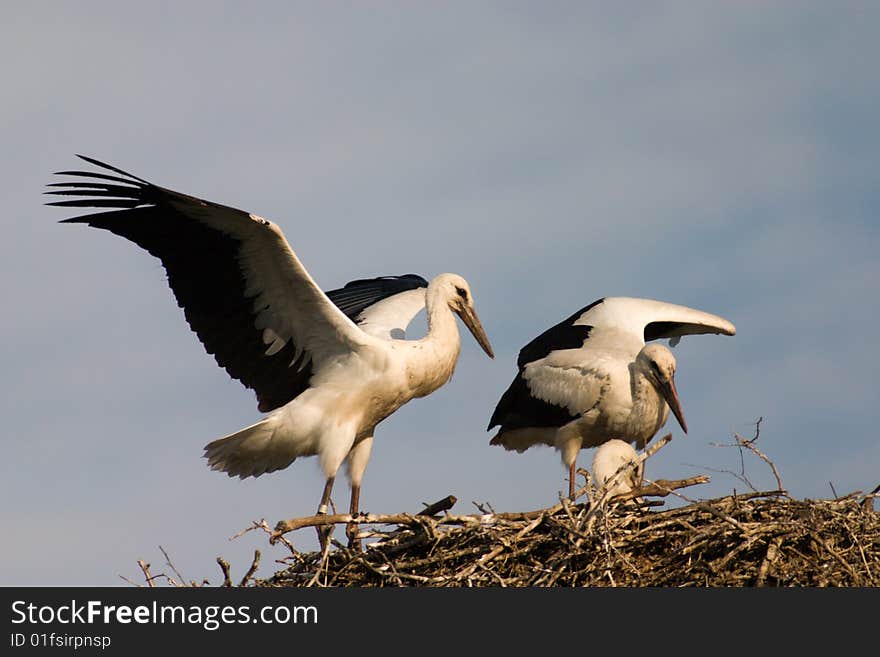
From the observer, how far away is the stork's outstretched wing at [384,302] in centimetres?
1050

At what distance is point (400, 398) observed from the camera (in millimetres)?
9422

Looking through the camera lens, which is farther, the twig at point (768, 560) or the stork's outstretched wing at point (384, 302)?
the stork's outstretched wing at point (384, 302)

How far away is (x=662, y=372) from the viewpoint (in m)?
10.3

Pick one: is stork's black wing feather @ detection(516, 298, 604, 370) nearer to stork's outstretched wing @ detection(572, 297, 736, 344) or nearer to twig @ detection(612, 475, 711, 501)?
stork's outstretched wing @ detection(572, 297, 736, 344)

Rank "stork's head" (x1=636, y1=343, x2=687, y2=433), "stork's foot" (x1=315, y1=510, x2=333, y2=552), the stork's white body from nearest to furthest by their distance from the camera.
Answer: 1. "stork's foot" (x1=315, y1=510, x2=333, y2=552)
2. the stork's white body
3. "stork's head" (x1=636, y1=343, x2=687, y2=433)

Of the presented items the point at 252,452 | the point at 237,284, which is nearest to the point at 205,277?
the point at 237,284

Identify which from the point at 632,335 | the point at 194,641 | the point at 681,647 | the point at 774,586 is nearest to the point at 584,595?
the point at 681,647

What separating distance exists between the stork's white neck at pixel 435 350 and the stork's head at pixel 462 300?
0.05 m

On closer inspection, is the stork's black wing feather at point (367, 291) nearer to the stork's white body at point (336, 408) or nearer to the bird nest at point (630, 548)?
the stork's white body at point (336, 408)

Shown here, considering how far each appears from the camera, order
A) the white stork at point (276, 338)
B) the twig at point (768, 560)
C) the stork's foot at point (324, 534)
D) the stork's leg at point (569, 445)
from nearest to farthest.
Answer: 1. the twig at point (768, 560)
2. the stork's foot at point (324, 534)
3. the white stork at point (276, 338)
4. the stork's leg at point (569, 445)

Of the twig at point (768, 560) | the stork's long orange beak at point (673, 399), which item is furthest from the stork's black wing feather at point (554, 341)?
the twig at point (768, 560)

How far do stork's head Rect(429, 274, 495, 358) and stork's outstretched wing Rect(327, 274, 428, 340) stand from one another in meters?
0.60

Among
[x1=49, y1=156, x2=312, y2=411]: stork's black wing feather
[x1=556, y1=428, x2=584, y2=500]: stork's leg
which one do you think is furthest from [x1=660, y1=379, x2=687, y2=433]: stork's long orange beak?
[x1=49, y1=156, x2=312, y2=411]: stork's black wing feather

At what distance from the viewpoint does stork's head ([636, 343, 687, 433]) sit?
33.7 feet
